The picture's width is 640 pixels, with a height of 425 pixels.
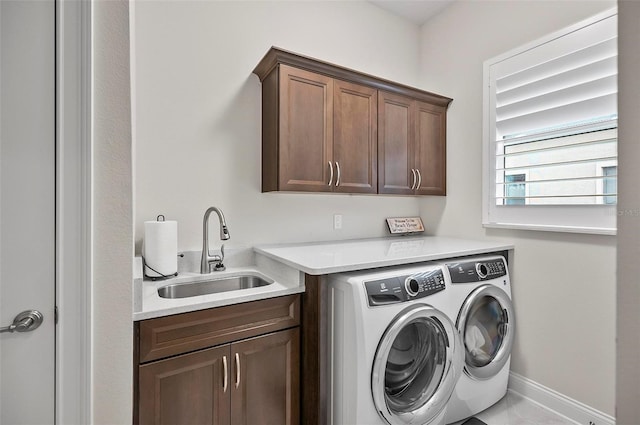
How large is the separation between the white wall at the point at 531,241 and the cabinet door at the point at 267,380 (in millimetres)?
1624

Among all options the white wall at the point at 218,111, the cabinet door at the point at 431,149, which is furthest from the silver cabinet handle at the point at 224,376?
the cabinet door at the point at 431,149

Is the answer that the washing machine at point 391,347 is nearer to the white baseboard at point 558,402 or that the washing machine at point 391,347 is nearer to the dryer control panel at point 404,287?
the dryer control panel at point 404,287

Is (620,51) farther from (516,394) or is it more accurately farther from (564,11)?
(516,394)

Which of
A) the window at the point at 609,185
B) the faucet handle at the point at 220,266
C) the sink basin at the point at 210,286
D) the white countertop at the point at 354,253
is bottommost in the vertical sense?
the sink basin at the point at 210,286

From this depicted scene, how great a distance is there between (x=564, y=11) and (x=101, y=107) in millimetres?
2542

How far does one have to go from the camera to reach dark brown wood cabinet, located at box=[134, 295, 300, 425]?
122cm

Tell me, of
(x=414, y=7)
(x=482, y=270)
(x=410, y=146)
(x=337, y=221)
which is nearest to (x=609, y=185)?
(x=482, y=270)

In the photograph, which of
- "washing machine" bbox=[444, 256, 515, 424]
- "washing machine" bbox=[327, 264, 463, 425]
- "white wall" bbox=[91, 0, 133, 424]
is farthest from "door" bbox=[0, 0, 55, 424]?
"washing machine" bbox=[444, 256, 515, 424]

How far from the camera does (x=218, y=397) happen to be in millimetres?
A: 1342

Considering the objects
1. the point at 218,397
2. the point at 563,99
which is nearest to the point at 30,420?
the point at 218,397

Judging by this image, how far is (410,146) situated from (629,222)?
6.85 ft

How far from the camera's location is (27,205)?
94 cm

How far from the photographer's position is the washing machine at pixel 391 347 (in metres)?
1.37

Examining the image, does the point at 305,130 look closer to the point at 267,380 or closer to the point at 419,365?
the point at 267,380
